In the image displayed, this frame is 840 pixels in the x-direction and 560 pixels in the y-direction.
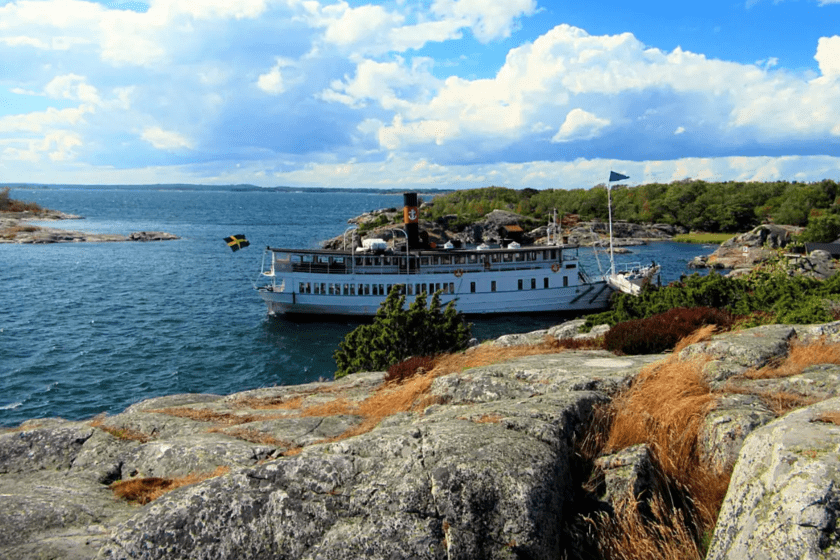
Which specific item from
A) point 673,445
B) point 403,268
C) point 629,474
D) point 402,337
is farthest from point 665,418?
point 403,268

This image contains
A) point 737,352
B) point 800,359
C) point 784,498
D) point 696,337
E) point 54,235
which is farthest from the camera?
point 54,235

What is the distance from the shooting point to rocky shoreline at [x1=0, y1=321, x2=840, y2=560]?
192 inches

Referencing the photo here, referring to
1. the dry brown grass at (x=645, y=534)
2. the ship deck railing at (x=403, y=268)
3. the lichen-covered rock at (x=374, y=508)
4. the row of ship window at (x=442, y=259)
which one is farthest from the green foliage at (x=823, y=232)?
the lichen-covered rock at (x=374, y=508)

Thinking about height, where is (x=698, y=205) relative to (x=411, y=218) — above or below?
above

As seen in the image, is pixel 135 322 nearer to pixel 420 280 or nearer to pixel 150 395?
pixel 150 395

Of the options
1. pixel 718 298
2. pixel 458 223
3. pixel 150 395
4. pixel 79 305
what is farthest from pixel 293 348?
pixel 458 223

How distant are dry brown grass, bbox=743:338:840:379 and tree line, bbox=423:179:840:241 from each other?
10608 cm

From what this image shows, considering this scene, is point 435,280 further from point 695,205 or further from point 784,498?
point 695,205

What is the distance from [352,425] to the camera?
30.3 ft

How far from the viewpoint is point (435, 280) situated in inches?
1955

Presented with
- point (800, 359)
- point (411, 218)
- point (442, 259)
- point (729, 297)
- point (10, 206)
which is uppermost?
point (10, 206)

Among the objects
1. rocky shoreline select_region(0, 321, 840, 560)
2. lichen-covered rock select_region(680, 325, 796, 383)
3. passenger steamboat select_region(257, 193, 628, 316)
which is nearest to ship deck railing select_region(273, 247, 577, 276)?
passenger steamboat select_region(257, 193, 628, 316)

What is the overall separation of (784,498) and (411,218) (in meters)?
47.4

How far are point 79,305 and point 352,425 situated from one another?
51134 mm
